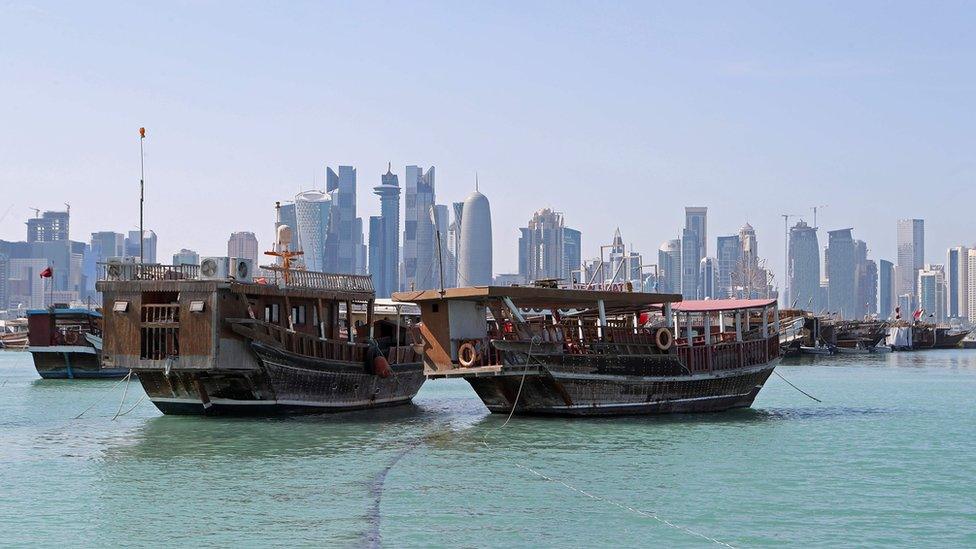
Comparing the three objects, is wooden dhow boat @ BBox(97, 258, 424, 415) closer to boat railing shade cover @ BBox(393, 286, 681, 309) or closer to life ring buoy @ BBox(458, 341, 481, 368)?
boat railing shade cover @ BBox(393, 286, 681, 309)

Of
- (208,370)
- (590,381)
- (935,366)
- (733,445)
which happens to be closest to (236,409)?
(208,370)

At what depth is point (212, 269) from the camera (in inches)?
1160

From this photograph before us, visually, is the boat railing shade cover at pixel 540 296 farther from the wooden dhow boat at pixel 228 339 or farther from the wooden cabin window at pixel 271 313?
the wooden cabin window at pixel 271 313

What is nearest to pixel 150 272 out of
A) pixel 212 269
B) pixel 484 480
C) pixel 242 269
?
pixel 212 269

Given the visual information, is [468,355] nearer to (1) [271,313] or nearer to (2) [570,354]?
(2) [570,354]

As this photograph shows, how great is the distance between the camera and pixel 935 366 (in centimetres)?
8006

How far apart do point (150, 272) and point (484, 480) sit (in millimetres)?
13058

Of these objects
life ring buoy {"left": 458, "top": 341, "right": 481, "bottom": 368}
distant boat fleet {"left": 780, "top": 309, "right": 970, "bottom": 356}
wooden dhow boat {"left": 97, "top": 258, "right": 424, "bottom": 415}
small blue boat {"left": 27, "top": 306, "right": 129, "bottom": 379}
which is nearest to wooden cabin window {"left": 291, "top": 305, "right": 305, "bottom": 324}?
wooden dhow boat {"left": 97, "top": 258, "right": 424, "bottom": 415}

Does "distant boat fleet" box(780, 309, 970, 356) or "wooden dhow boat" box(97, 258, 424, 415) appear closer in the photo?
"wooden dhow boat" box(97, 258, 424, 415)

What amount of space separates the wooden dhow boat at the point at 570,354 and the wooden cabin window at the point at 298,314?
10.3ft

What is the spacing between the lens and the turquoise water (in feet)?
56.9

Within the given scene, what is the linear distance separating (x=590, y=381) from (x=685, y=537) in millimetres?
13528

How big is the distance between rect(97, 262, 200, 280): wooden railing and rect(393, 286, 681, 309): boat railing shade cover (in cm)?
551

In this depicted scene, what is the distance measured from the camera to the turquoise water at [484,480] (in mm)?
17328
